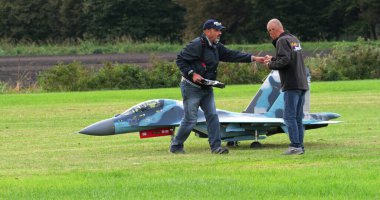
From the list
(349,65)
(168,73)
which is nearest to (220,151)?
(168,73)

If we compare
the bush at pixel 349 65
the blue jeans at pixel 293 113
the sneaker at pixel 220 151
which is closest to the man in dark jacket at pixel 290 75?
the blue jeans at pixel 293 113

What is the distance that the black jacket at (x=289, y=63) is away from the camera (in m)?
13.4

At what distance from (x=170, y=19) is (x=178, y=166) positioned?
6245cm

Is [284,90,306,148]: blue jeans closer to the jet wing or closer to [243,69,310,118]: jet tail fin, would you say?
the jet wing

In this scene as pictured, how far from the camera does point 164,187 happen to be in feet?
33.1

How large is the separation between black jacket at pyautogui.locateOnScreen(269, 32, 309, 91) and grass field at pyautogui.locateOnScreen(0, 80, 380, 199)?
1.05 m

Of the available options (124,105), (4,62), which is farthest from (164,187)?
(4,62)

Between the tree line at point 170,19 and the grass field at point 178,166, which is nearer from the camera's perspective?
the grass field at point 178,166

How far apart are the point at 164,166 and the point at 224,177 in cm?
156

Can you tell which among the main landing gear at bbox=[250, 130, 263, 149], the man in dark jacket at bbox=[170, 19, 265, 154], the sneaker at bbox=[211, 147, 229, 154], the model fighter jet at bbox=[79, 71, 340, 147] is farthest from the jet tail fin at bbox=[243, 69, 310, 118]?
the sneaker at bbox=[211, 147, 229, 154]

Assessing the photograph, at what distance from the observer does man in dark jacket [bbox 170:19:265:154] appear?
550 inches

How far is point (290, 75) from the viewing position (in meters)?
13.5

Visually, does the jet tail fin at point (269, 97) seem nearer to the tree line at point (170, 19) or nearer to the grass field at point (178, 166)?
the grass field at point (178, 166)

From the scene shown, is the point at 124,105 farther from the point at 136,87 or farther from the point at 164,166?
the point at 164,166
